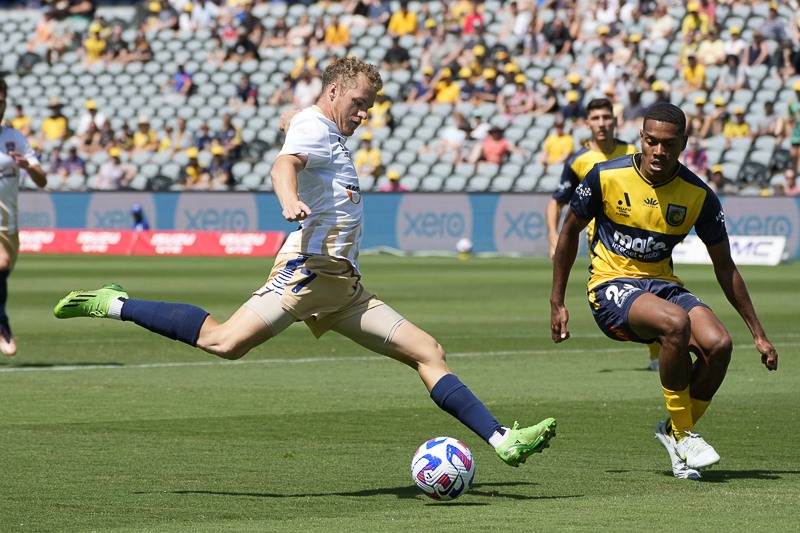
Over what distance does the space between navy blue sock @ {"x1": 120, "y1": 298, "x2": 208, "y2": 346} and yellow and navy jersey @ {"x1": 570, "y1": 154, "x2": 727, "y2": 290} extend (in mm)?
2087

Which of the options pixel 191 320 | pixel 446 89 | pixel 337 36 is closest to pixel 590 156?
pixel 191 320

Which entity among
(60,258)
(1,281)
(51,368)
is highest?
(1,281)

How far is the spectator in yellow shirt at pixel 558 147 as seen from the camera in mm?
28188

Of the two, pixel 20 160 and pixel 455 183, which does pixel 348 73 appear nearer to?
pixel 20 160

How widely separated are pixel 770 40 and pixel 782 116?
96.2 inches

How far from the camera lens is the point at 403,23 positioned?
3531cm

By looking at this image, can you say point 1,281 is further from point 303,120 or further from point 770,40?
point 770,40

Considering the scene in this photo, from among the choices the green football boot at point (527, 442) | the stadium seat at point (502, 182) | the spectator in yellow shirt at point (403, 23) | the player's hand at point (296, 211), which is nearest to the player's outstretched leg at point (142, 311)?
the player's hand at point (296, 211)

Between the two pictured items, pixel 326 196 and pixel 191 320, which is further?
pixel 191 320

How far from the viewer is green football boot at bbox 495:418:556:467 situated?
5.31m

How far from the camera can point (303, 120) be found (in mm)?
5695

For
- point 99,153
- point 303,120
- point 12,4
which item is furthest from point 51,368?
point 12,4

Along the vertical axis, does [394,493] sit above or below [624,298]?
below

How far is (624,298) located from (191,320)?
7.29 ft
